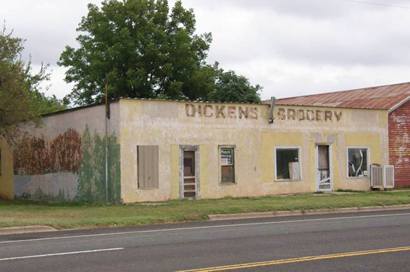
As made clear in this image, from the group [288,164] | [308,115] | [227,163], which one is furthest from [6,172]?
[308,115]

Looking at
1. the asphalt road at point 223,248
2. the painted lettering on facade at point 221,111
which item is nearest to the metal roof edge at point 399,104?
the painted lettering on facade at point 221,111

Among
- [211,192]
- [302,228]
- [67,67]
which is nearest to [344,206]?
[211,192]

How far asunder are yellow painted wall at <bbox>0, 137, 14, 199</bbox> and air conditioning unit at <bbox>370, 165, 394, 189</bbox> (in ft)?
53.0

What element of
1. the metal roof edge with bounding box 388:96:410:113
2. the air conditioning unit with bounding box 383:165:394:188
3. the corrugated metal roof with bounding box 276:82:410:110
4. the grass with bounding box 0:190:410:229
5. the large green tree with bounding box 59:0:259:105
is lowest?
the grass with bounding box 0:190:410:229

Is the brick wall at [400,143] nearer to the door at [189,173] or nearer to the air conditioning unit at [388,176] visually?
the air conditioning unit at [388,176]

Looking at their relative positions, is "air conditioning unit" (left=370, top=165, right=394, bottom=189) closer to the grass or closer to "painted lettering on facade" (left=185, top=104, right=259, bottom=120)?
the grass

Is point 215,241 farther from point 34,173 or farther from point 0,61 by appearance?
point 34,173

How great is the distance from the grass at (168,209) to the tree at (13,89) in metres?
3.82

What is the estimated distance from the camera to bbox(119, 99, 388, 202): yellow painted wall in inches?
1008

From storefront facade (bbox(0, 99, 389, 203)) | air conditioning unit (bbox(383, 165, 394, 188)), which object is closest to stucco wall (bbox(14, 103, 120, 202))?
storefront facade (bbox(0, 99, 389, 203))

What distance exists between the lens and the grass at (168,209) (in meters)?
19.1

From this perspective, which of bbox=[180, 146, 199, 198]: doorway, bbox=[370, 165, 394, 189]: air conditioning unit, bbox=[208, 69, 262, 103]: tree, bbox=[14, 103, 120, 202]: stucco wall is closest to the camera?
bbox=[14, 103, 120, 202]: stucco wall

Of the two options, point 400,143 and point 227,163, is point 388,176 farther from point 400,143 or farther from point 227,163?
point 227,163

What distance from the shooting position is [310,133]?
3020 cm
